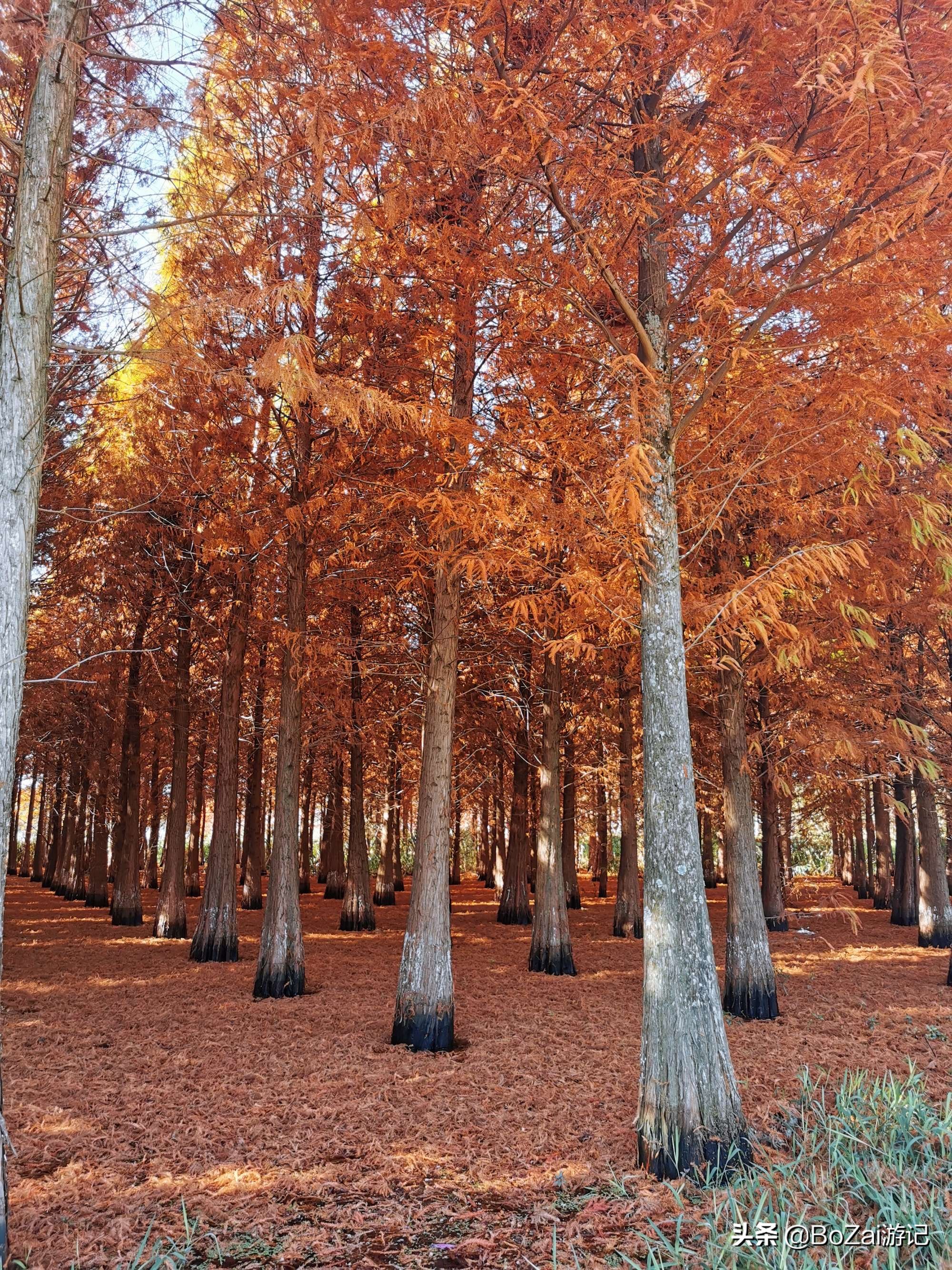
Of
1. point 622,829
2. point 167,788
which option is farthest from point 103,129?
point 167,788

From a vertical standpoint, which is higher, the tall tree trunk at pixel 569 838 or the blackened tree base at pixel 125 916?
the tall tree trunk at pixel 569 838

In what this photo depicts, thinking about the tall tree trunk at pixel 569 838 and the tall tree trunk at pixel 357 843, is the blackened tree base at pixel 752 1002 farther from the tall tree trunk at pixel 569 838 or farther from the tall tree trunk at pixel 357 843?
the tall tree trunk at pixel 569 838

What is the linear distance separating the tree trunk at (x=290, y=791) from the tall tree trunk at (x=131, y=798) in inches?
214

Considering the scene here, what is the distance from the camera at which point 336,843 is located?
22281mm

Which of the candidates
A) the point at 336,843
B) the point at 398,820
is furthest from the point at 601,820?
the point at 336,843

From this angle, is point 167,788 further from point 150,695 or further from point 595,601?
point 595,601

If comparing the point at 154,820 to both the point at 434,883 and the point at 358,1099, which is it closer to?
the point at 434,883

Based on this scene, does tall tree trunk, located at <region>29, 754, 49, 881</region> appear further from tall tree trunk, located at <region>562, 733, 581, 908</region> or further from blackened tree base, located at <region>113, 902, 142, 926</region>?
tall tree trunk, located at <region>562, 733, 581, 908</region>

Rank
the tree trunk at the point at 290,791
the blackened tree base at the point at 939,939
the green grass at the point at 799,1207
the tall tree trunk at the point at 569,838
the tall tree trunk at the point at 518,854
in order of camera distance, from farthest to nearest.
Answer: the tall tree trunk at the point at 569,838 < the tall tree trunk at the point at 518,854 < the blackened tree base at the point at 939,939 < the tree trunk at the point at 290,791 < the green grass at the point at 799,1207

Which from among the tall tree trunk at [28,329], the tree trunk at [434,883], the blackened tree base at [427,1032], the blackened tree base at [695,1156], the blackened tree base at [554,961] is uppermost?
the tall tree trunk at [28,329]

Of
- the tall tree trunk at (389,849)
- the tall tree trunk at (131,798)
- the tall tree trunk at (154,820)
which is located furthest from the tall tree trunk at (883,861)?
the tall tree trunk at (154,820)

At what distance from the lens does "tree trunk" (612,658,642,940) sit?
14477 mm

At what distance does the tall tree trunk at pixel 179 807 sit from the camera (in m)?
14.1

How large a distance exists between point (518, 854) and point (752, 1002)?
8.62m
